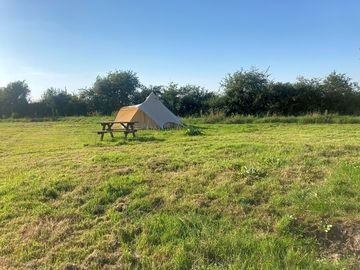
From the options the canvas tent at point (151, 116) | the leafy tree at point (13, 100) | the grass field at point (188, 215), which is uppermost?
the leafy tree at point (13, 100)

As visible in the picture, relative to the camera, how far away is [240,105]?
2459 centimetres

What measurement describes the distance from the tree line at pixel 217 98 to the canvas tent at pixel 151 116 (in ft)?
22.5

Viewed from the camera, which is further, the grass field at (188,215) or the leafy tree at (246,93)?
the leafy tree at (246,93)

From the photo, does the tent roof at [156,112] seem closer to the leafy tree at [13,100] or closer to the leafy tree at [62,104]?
the leafy tree at [62,104]

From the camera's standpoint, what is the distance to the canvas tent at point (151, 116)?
16625 mm

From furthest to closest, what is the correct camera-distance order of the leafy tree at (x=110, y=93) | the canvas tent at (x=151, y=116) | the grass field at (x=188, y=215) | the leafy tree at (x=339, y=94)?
the leafy tree at (x=110, y=93) < the leafy tree at (x=339, y=94) < the canvas tent at (x=151, y=116) < the grass field at (x=188, y=215)

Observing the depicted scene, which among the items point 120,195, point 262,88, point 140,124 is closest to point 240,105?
point 262,88

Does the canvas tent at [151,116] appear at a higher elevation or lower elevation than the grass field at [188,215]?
higher

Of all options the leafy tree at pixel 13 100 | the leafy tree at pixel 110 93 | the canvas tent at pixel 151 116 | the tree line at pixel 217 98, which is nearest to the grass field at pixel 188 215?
the canvas tent at pixel 151 116

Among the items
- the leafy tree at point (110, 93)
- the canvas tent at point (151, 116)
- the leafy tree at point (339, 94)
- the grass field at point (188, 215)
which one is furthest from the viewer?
the leafy tree at point (110, 93)

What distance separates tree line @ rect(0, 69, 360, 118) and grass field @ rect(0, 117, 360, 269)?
16850mm

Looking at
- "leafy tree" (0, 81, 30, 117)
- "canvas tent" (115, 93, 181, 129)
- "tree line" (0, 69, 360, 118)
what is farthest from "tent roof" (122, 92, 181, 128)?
"leafy tree" (0, 81, 30, 117)

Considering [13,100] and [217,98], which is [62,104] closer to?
[13,100]

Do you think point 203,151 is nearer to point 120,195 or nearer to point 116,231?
point 120,195
